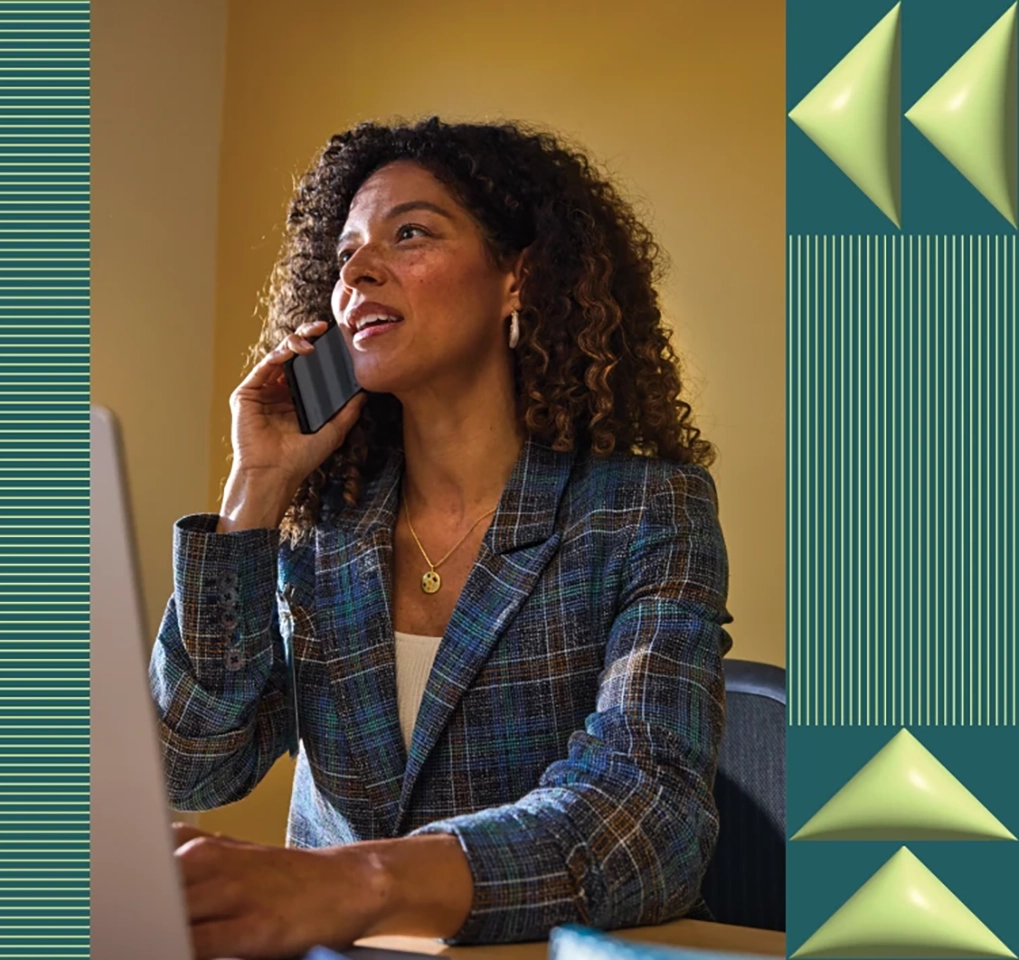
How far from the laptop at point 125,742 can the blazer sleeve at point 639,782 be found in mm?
355

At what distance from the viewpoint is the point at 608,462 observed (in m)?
1.46

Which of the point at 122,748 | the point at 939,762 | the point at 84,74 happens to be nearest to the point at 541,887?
the point at 939,762

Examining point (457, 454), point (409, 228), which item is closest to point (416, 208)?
point (409, 228)

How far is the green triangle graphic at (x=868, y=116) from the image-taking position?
0.66 meters

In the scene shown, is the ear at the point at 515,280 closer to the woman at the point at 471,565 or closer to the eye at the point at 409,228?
the woman at the point at 471,565

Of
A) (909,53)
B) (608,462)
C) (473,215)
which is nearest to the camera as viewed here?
(909,53)

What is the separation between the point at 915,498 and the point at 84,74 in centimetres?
43

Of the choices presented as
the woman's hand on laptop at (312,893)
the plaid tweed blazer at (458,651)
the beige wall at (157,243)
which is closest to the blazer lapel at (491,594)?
the plaid tweed blazer at (458,651)

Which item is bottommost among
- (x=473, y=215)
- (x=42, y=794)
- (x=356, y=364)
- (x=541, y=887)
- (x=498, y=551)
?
(x=541, y=887)

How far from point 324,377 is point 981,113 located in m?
1.06

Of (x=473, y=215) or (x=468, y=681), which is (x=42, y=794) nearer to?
(x=468, y=681)

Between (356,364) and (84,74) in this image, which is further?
(356,364)

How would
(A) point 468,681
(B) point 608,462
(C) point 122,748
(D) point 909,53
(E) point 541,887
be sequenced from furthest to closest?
(B) point 608,462 → (A) point 468,681 → (E) point 541,887 → (D) point 909,53 → (C) point 122,748

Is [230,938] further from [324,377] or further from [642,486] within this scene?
[324,377]
